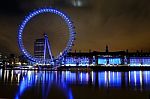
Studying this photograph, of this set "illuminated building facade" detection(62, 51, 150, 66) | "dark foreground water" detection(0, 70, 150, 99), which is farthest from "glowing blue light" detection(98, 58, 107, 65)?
"dark foreground water" detection(0, 70, 150, 99)

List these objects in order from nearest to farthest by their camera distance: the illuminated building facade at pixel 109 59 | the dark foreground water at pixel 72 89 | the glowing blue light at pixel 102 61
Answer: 1. the dark foreground water at pixel 72 89
2. the illuminated building facade at pixel 109 59
3. the glowing blue light at pixel 102 61

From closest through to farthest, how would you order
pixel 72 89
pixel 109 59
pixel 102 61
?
pixel 72 89 → pixel 102 61 → pixel 109 59

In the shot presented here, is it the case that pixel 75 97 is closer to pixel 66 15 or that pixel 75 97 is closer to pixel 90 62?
pixel 66 15

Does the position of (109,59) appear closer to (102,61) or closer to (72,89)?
(102,61)

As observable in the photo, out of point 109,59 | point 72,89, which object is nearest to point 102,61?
point 109,59

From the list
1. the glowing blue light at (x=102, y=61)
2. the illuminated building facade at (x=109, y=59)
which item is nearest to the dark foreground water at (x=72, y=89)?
the illuminated building facade at (x=109, y=59)

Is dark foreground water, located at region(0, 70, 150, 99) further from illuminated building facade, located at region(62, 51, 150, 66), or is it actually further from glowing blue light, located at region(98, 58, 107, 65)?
glowing blue light, located at region(98, 58, 107, 65)

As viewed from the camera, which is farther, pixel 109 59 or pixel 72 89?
pixel 109 59

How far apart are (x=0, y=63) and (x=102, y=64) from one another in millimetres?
50630

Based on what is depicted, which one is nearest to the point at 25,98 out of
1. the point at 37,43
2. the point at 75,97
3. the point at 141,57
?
the point at 75,97

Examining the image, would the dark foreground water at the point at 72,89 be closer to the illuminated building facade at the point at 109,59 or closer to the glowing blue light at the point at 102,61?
the illuminated building facade at the point at 109,59

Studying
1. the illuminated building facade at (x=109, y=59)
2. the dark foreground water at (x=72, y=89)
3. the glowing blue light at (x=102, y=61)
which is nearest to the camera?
the dark foreground water at (x=72, y=89)

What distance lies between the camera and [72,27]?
68.1 metres

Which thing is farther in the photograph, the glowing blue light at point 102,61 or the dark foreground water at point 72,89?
the glowing blue light at point 102,61
